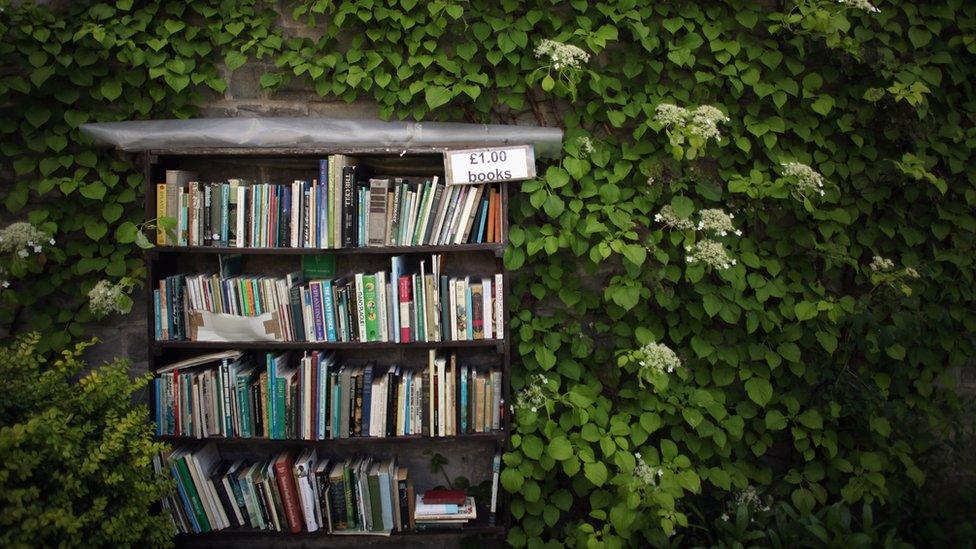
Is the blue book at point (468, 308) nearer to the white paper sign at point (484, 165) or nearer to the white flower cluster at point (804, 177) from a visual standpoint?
the white paper sign at point (484, 165)

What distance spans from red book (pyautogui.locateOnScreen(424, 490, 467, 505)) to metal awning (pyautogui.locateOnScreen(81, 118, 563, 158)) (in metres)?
1.65

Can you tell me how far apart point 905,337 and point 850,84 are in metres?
1.25

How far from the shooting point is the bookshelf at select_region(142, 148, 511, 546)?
2.92 m

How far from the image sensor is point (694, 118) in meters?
2.84

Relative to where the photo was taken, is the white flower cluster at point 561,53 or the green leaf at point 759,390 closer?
the white flower cluster at point 561,53

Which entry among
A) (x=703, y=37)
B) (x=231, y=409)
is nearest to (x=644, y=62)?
(x=703, y=37)

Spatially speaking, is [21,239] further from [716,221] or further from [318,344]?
[716,221]

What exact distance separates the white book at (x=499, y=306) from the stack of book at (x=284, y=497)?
854 mm

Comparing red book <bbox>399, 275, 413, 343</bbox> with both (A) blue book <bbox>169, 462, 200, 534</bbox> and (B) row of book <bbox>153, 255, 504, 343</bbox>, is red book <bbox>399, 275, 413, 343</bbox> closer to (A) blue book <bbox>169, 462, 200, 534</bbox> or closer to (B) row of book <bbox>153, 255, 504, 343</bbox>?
(B) row of book <bbox>153, 255, 504, 343</bbox>

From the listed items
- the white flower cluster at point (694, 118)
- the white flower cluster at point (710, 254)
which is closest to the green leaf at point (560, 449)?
the white flower cluster at point (710, 254)

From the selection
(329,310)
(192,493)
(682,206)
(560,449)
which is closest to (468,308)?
(329,310)

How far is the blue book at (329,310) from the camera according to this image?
9.62ft

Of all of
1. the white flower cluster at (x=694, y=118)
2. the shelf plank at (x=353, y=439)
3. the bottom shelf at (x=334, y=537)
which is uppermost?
the white flower cluster at (x=694, y=118)

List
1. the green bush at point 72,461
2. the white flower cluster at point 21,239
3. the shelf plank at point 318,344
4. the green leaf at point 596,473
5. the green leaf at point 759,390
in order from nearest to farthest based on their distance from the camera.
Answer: the green bush at point 72,461
the green leaf at point 596,473
the white flower cluster at point 21,239
the shelf plank at point 318,344
the green leaf at point 759,390
